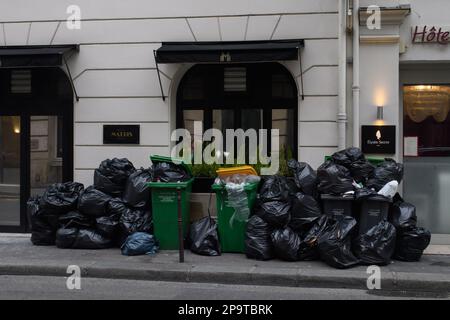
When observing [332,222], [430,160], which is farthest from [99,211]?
[430,160]

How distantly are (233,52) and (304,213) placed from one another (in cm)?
296

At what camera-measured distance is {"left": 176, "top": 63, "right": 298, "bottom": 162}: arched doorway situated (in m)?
10.5

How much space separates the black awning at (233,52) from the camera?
9.62 meters

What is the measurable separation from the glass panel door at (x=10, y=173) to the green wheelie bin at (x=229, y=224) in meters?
4.28

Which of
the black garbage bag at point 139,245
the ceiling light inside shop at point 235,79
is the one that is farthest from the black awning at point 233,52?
the black garbage bag at point 139,245

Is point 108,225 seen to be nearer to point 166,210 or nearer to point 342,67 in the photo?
point 166,210

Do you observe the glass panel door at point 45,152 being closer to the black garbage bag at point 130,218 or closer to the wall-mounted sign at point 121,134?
the wall-mounted sign at point 121,134

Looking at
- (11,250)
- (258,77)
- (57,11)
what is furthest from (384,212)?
(57,11)

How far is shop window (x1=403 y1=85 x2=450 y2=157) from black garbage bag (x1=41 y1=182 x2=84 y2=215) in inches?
221

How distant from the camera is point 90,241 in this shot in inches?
365

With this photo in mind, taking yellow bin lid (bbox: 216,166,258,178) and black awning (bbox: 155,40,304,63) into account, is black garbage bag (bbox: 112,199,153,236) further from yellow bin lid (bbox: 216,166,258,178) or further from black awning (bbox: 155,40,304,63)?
black awning (bbox: 155,40,304,63)

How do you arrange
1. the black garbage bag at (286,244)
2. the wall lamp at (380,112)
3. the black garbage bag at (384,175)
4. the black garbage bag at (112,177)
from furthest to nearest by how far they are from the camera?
the wall lamp at (380,112) → the black garbage bag at (112,177) → the black garbage bag at (384,175) → the black garbage bag at (286,244)

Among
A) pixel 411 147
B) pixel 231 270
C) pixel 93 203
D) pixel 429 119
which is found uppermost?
pixel 429 119

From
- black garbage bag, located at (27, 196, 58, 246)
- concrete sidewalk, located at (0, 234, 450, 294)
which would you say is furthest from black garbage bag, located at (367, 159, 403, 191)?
black garbage bag, located at (27, 196, 58, 246)
